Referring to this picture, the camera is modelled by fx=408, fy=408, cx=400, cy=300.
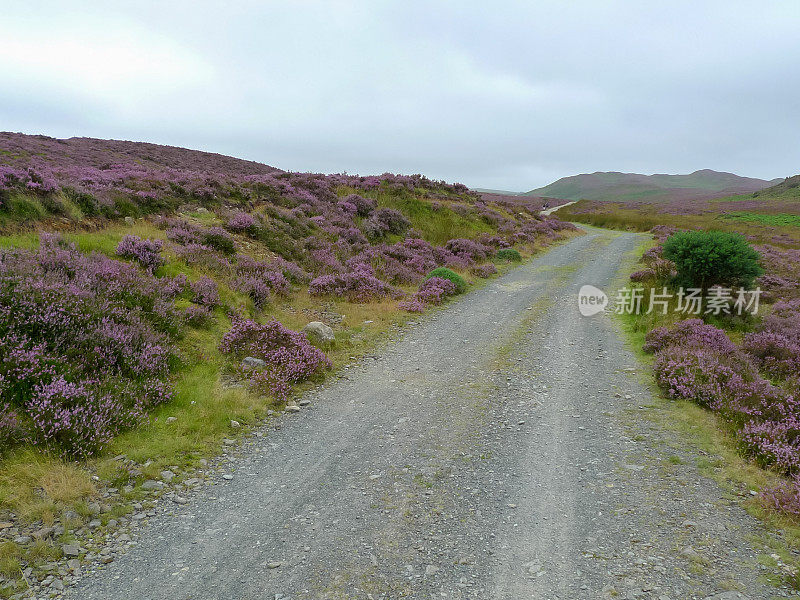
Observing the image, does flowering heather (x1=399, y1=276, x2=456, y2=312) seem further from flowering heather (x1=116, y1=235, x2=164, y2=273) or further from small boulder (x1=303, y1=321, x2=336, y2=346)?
flowering heather (x1=116, y1=235, x2=164, y2=273)

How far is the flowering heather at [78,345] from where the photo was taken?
5164 mm

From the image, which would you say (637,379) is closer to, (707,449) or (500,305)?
(707,449)

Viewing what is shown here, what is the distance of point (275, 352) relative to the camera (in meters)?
8.30

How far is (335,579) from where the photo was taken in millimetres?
3754

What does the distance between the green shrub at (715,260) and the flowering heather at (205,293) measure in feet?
47.4

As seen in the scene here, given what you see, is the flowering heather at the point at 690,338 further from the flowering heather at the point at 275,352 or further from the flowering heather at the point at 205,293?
the flowering heather at the point at 205,293

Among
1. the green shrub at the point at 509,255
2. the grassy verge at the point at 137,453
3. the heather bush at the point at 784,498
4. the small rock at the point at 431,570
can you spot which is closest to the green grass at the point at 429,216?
the green shrub at the point at 509,255

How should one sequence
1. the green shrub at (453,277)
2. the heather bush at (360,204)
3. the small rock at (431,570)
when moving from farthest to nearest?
the heather bush at (360,204) → the green shrub at (453,277) → the small rock at (431,570)

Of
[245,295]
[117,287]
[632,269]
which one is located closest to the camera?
[117,287]

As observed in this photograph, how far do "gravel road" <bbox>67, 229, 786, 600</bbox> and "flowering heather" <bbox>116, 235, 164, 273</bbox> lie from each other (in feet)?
17.7

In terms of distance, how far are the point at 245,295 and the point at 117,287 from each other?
10.6ft

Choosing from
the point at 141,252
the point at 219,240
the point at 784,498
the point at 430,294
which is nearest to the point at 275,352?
the point at 141,252

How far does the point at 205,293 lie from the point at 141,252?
190 cm

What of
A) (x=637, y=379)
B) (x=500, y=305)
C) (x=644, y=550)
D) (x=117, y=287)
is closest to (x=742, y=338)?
(x=637, y=379)
